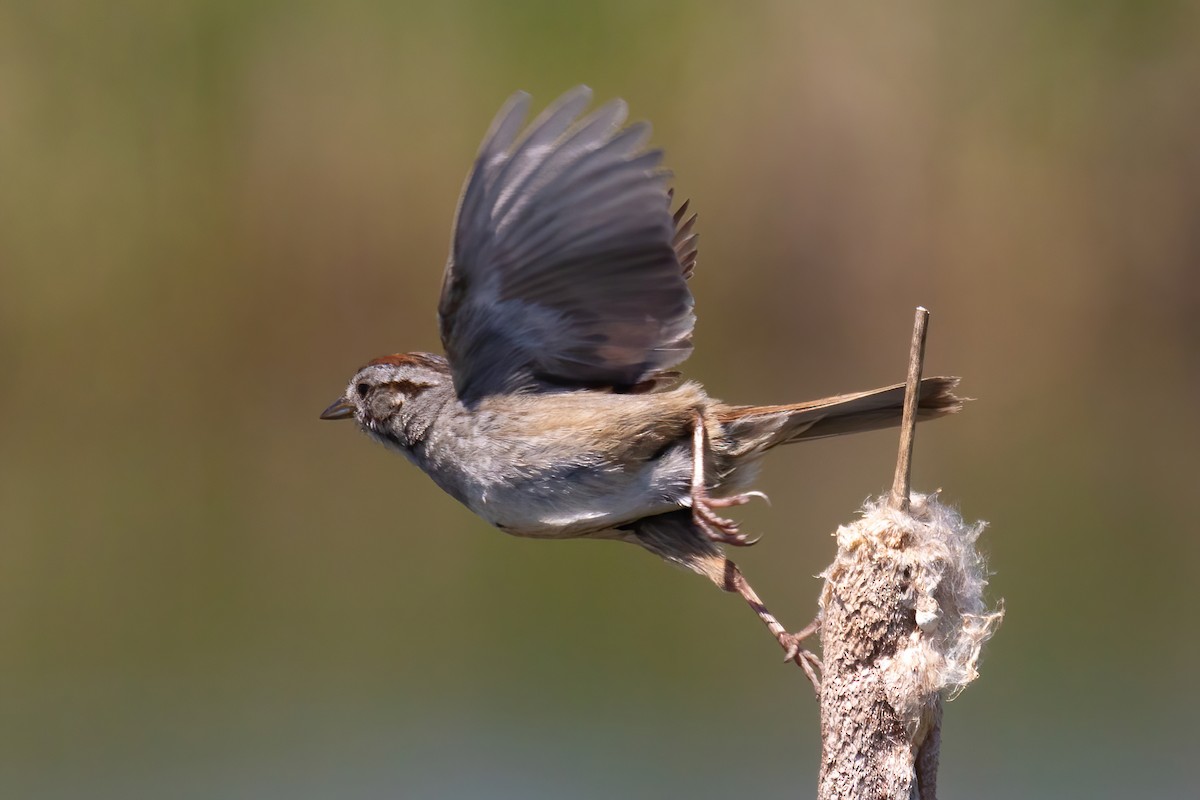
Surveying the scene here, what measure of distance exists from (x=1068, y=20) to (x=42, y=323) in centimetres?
911

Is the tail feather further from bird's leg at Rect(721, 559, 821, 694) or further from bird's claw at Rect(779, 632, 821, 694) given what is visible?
bird's claw at Rect(779, 632, 821, 694)

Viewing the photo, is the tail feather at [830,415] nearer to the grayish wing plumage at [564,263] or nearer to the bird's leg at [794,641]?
the grayish wing plumage at [564,263]

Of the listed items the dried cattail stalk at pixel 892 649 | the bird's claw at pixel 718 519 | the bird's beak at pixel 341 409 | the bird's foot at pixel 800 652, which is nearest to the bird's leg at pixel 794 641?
the bird's foot at pixel 800 652

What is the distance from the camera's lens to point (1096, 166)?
13227 mm

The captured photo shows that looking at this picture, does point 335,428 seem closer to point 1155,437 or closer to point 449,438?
point 1155,437

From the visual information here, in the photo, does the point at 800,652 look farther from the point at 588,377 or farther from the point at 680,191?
the point at 680,191

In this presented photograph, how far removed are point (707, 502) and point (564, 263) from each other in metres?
0.74

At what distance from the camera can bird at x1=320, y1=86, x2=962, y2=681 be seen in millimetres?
4008

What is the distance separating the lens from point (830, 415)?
4.20m

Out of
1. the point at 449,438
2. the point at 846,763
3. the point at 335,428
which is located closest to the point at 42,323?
the point at 335,428

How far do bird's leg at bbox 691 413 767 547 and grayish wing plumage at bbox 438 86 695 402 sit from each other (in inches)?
10.0

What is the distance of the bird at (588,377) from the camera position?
401cm

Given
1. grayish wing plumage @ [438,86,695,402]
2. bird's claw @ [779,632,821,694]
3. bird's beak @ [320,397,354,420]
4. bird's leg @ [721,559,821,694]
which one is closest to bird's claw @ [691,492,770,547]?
bird's leg @ [721,559,821,694]

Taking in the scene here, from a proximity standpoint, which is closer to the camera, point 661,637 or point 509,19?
point 661,637
